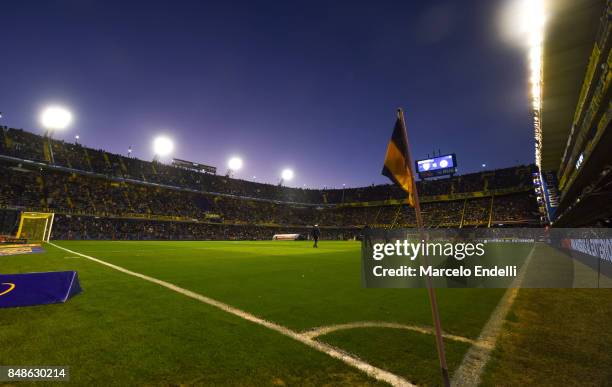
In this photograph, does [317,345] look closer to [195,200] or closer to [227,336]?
[227,336]

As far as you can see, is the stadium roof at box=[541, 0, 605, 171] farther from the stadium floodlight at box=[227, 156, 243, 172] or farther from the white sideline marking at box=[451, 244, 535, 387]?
the stadium floodlight at box=[227, 156, 243, 172]

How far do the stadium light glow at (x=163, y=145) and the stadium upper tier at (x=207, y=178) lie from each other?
9.47 feet

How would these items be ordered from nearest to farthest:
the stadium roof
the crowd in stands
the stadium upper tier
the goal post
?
the stadium roof, the goal post, the crowd in stands, the stadium upper tier

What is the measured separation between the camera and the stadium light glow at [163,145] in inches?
2395

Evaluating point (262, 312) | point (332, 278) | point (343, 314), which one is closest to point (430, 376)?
point (343, 314)

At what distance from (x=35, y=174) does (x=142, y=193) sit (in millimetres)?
14700

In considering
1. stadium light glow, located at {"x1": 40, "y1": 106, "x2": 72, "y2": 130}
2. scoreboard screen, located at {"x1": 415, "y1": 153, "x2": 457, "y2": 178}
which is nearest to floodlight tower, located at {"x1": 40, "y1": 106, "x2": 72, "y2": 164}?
stadium light glow, located at {"x1": 40, "y1": 106, "x2": 72, "y2": 130}

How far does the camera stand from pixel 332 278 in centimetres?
959

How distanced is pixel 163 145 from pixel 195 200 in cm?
1454

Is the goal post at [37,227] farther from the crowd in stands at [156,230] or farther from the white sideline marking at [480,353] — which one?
the white sideline marking at [480,353]

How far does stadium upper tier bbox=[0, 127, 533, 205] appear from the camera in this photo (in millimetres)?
43125

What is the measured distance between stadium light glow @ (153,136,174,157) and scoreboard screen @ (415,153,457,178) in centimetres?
5417

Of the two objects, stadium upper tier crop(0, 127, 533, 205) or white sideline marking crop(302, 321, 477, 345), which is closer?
white sideline marking crop(302, 321, 477, 345)

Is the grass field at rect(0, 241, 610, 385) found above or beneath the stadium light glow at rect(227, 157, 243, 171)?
beneath
